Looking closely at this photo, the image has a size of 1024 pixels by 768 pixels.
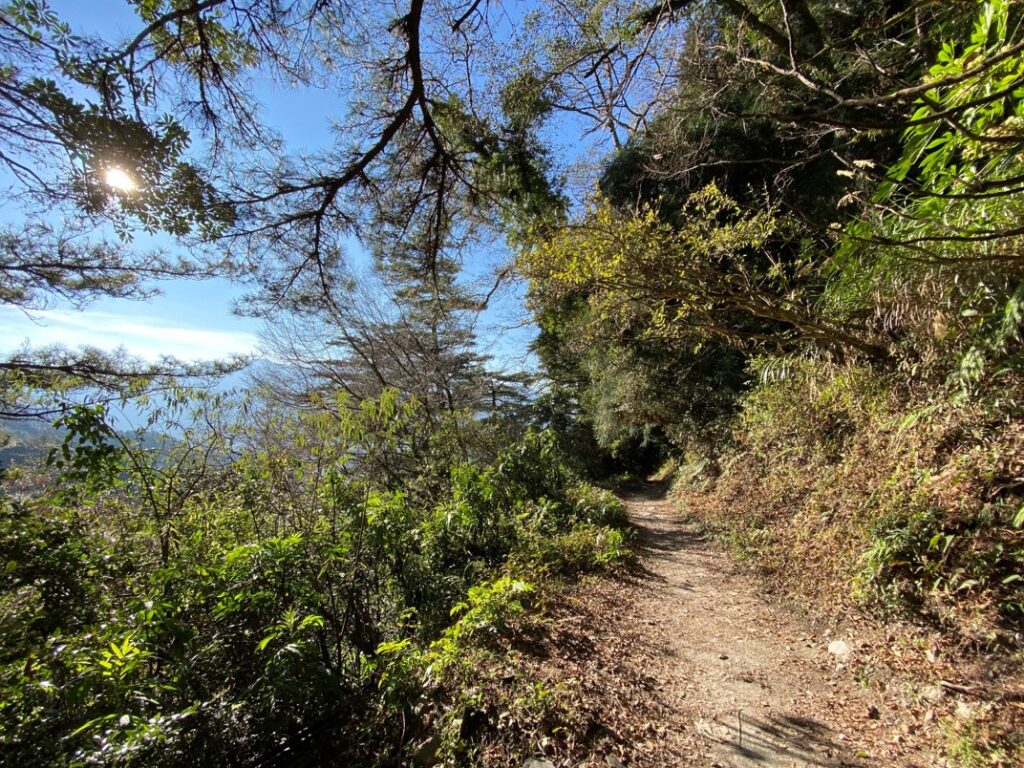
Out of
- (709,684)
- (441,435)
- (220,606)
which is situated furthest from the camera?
(441,435)

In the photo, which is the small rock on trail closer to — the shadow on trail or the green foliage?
the shadow on trail

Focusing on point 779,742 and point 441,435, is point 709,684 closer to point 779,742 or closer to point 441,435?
point 779,742

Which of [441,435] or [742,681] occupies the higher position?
[441,435]

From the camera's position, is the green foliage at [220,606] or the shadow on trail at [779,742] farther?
the shadow on trail at [779,742]

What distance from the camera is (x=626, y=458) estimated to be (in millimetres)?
14812

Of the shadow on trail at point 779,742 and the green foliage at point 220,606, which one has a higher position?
the green foliage at point 220,606

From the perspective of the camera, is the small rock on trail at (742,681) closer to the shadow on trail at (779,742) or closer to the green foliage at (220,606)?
the shadow on trail at (779,742)

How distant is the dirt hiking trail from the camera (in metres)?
2.15

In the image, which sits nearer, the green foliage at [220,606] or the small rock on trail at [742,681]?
the green foliage at [220,606]

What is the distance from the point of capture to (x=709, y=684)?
9.02 ft

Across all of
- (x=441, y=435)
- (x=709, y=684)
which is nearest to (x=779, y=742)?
(x=709, y=684)

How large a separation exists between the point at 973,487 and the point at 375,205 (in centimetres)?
524

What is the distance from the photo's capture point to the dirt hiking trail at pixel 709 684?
7.07 feet

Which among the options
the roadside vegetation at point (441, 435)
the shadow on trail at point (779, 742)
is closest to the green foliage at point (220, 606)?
the roadside vegetation at point (441, 435)
